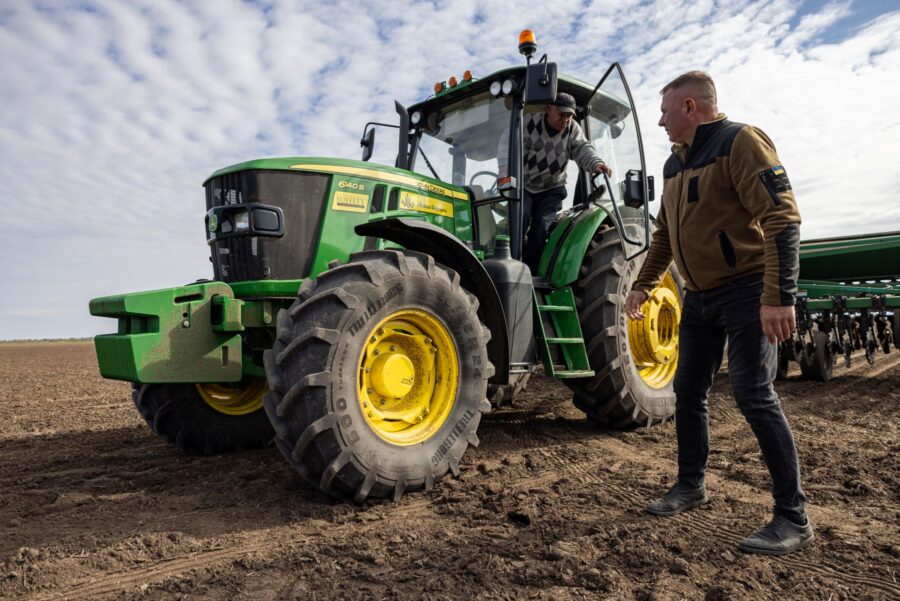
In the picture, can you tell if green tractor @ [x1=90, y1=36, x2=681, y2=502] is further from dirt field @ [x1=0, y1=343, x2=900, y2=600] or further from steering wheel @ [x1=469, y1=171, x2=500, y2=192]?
dirt field @ [x1=0, y1=343, x2=900, y2=600]

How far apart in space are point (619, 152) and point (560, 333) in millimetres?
1939

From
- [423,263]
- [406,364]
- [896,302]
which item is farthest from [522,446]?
[896,302]

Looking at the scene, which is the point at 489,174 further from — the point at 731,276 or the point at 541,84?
the point at 731,276

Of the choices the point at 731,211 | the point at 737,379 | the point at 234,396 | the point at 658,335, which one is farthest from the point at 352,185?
the point at 658,335

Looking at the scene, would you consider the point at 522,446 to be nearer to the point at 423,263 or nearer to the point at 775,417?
the point at 423,263

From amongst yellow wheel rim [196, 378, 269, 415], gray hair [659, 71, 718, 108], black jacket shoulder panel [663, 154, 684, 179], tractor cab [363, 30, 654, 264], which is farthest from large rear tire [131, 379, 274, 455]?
gray hair [659, 71, 718, 108]

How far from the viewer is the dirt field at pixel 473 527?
226cm

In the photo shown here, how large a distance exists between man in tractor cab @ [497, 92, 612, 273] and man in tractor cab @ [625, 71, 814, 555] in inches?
77.8

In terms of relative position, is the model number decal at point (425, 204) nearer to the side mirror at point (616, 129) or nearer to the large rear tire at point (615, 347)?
the large rear tire at point (615, 347)

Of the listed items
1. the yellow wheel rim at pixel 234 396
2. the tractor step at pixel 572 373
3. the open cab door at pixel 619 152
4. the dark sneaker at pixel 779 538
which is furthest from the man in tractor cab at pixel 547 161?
the dark sneaker at pixel 779 538

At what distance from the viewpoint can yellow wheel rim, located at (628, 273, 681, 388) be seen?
5129 millimetres

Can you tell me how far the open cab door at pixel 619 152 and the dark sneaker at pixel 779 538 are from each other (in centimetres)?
281

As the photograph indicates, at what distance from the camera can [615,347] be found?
4.68 meters

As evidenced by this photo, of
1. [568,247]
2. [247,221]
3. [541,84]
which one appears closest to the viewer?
[247,221]
